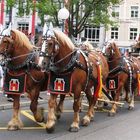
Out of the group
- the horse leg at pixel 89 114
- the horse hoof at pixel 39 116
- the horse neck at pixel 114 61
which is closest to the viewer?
the horse hoof at pixel 39 116

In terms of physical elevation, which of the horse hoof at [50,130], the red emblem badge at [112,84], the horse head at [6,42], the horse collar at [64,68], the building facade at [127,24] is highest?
the building facade at [127,24]

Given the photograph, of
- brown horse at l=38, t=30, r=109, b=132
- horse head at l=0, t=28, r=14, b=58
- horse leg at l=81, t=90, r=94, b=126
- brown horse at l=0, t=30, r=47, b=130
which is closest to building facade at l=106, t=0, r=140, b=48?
horse leg at l=81, t=90, r=94, b=126

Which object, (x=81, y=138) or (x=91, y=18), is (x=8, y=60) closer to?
(x=81, y=138)

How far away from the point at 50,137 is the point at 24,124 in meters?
1.54

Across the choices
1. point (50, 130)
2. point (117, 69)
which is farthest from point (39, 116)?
point (117, 69)

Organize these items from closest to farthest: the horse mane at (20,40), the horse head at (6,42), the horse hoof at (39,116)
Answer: the horse head at (6,42) → the horse mane at (20,40) → the horse hoof at (39,116)

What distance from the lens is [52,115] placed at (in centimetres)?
919

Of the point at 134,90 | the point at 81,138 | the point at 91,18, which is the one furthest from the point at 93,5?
the point at 81,138

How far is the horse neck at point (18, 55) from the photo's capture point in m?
9.33

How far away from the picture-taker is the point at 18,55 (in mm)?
9375

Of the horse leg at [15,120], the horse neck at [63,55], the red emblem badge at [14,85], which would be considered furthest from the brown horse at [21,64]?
the horse neck at [63,55]

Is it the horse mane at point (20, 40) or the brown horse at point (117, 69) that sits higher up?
the horse mane at point (20, 40)

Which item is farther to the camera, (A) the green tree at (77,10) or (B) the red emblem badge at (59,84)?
(A) the green tree at (77,10)

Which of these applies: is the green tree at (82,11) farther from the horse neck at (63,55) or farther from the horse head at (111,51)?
the horse neck at (63,55)
